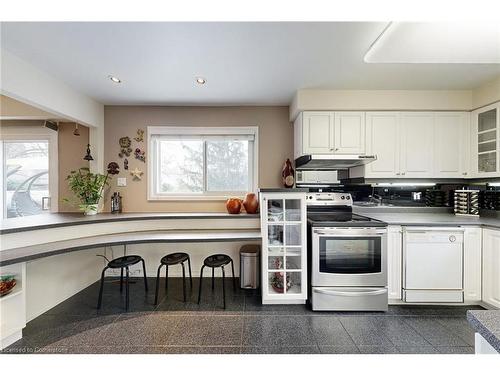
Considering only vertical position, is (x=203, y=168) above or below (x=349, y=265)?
above

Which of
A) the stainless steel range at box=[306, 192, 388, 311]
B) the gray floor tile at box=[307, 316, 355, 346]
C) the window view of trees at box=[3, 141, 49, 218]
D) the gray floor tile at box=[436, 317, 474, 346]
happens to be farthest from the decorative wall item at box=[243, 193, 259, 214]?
the window view of trees at box=[3, 141, 49, 218]

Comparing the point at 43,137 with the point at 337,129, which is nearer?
the point at 337,129

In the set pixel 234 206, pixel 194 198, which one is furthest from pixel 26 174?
pixel 234 206

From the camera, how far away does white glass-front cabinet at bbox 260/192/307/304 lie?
2352 mm

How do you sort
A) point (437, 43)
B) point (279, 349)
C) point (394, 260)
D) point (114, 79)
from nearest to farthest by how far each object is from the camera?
point (437, 43) → point (279, 349) → point (394, 260) → point (114, 79)

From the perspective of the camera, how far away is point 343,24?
1.59 metres

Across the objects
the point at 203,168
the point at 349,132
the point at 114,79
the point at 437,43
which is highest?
the point at 114,79

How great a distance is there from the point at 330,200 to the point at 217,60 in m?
2.09

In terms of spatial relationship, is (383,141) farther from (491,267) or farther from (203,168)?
(203,168)

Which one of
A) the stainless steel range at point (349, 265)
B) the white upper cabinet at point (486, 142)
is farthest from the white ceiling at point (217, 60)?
the stainless steel range at point (349, 265)

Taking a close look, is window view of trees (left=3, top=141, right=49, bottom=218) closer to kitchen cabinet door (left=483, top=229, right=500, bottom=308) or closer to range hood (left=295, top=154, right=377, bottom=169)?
range hood (left=295, top=154, right=377, bottom=169)

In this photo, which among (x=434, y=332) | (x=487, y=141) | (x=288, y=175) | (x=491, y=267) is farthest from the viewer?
(x=288, y=175)

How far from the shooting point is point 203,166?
3309 mm
